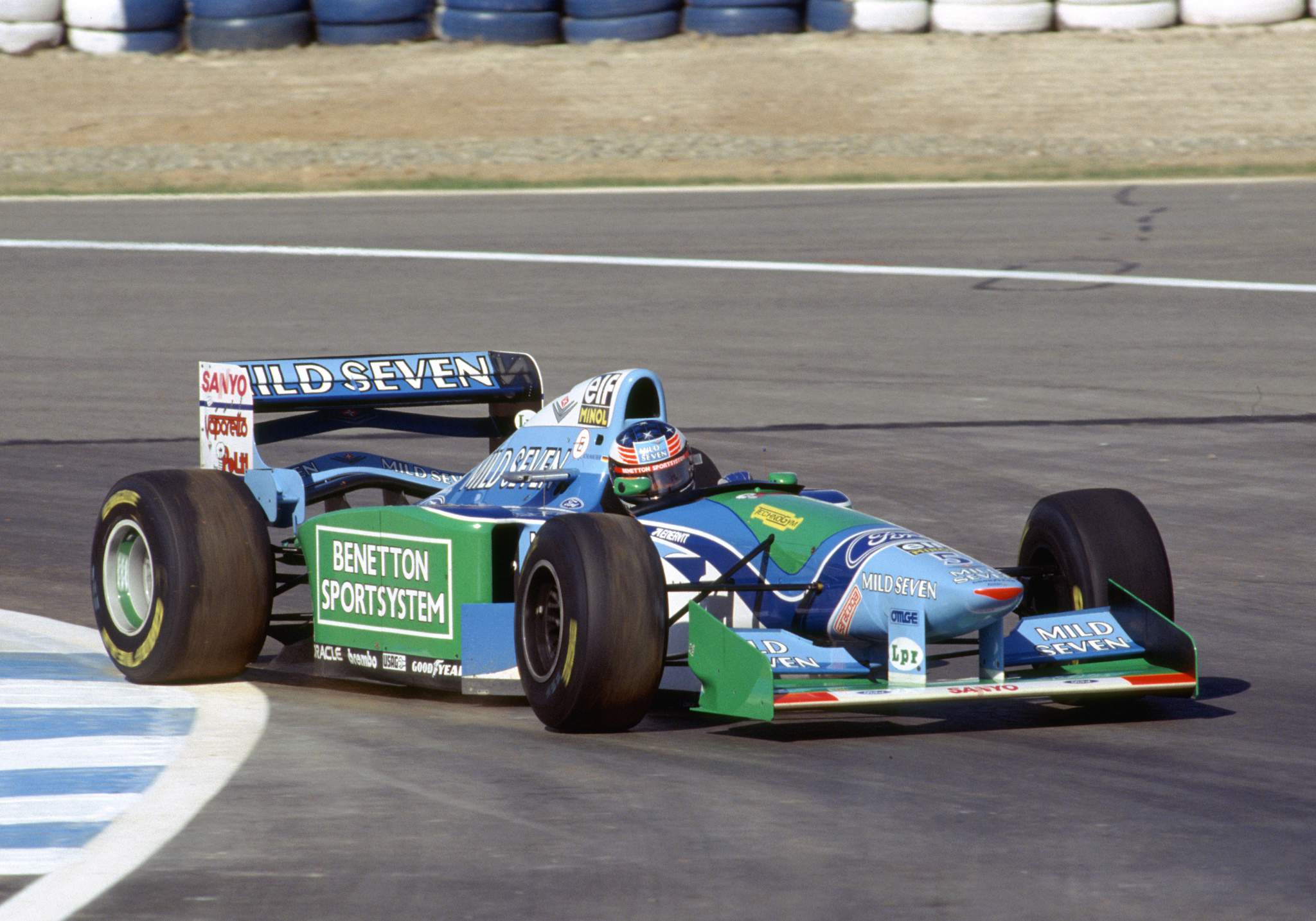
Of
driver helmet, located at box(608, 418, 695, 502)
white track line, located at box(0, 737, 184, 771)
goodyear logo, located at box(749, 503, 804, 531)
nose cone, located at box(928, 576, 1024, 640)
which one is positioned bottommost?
white track line, located at box(0, 737, 184, 771)

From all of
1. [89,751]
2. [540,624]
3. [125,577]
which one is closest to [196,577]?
[125,577]

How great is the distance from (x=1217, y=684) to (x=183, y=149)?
2000cm

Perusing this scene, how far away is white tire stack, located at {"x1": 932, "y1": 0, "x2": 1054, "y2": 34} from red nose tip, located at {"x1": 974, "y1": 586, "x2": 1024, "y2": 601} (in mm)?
21751

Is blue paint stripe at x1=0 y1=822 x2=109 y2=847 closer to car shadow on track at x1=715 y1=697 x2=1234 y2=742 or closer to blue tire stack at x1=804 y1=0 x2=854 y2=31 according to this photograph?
car shadow on track at x1=715 y1=697 x2=1234 y2=742

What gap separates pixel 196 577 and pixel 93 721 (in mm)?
690

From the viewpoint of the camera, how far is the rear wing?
8773 mm

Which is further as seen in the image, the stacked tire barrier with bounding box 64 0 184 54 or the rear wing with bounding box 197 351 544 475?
the stacked tire barrier with bounding box 64 0 184 54

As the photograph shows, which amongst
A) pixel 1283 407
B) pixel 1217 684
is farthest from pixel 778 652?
pixel 1283 407

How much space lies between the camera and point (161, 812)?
19.5 feet

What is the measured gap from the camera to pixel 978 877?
5.29m

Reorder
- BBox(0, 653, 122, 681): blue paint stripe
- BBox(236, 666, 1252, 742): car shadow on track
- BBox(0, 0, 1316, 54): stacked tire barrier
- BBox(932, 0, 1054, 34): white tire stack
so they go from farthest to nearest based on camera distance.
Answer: BBox(0, 0, 1316, 54): stacked tire barrier → BBox(932, 0, 1054, 34): white tire stack → BBox(0, 653, 122, 681): blue paint stripe → BBox(236, 666, 1252, 742): car shadow on track

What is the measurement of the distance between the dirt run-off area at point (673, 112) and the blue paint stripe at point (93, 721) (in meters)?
17.0

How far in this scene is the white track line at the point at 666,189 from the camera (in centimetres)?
2303

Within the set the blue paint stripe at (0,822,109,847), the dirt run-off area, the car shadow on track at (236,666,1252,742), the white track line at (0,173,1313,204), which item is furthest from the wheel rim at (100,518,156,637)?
the dirt run-off area
